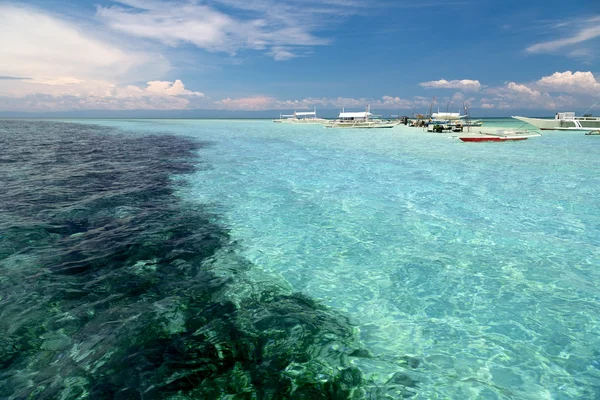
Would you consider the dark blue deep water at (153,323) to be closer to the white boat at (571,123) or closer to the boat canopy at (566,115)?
the white boat at (571,123)

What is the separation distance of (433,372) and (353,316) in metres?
1.76

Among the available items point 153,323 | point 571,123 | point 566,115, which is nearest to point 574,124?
point 571,123

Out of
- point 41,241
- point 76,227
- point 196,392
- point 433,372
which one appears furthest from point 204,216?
point 433,372

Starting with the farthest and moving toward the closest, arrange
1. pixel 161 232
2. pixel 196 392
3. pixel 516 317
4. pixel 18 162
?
pixel 18 162 < pixel 161 232 < pixel 516 317 < pixel 196 392

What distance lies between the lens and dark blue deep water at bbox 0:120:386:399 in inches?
173

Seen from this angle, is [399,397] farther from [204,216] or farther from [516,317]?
[204,216]

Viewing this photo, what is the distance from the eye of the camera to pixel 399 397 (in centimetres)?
440

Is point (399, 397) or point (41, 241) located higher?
point (41, 241)

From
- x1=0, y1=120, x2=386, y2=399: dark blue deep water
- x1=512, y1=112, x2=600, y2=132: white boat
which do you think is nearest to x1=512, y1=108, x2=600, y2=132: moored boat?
x1=512, y1=112, x2=600, y2=132: white boat

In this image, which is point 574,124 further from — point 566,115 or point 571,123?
point 566,115

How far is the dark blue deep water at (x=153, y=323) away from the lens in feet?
14.4

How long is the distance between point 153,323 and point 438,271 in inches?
262

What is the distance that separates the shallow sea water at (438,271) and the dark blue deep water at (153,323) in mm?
212

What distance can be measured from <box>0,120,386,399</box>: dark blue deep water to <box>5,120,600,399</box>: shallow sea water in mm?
212
